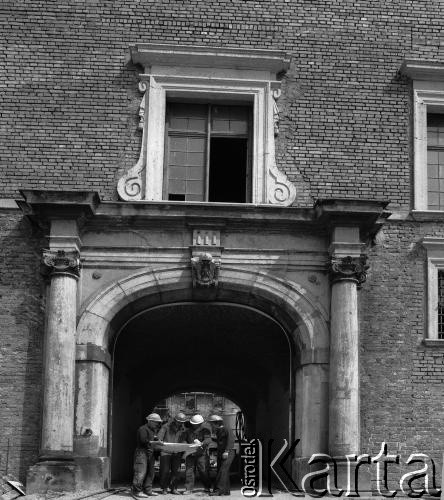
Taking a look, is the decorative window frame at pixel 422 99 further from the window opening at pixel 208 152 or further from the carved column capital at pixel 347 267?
the window opening at pixel 208 152

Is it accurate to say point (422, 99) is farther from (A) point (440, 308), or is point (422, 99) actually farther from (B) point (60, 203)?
(B) point (60, 203)

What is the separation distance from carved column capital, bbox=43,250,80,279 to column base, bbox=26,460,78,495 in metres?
2.69

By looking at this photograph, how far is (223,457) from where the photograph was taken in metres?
16.2

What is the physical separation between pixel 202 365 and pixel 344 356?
9291 mm

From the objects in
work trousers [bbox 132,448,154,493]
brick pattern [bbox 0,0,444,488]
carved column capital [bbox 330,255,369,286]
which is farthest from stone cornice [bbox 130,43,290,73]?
work trousers [bbox 132,448,154,493]

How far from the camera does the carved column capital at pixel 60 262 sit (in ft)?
53.3

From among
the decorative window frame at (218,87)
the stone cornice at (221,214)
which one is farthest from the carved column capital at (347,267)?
the decorative window frame at (218,87)

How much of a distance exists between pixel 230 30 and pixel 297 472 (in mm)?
6937

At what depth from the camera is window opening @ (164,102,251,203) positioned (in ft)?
57.7

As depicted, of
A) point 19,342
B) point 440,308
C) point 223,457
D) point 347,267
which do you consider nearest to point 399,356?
point 440,308

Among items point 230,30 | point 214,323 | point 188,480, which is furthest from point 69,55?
point 188,480

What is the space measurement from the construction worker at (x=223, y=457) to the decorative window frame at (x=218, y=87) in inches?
142

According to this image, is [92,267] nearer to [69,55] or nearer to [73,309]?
[73,309]

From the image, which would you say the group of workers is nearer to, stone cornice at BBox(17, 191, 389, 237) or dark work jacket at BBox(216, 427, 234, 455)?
dark work jacket at BBox(216, 427, 234, 455)
